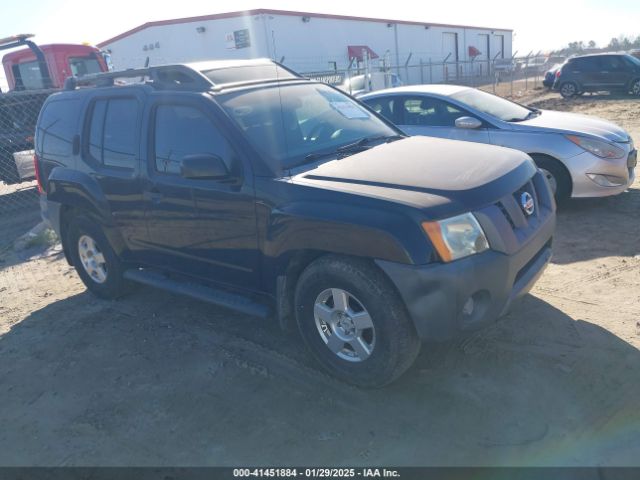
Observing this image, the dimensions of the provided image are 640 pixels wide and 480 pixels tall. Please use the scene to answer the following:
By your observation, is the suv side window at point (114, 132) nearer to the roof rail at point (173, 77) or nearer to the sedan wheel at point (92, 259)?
the roof rail at point (173, 77)

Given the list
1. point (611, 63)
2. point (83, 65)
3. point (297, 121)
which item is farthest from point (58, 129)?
point (611, 63)

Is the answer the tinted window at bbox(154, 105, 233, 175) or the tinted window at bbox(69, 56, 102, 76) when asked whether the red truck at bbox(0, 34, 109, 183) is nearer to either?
the tinted window at bbox(69, 56, 102, 76)

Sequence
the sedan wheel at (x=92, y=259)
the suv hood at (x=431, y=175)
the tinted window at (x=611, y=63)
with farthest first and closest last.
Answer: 1. the tinted window at (x=611, y=63)
2. the sedan wheel at (x=92, y=259)
3. the suv hood at (x=431, y=175)

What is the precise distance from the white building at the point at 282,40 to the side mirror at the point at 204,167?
2072 cm

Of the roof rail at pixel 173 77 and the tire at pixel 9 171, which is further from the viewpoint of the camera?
the tire at pixel 9 171

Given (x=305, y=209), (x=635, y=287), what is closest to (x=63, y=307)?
(x=305, y=209)

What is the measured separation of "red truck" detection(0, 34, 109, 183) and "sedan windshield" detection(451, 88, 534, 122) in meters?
8.05

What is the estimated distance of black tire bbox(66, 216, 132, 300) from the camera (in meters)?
4.92

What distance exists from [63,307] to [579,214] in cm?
577

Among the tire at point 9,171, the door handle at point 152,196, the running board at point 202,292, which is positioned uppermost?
the door handle at point 152,196

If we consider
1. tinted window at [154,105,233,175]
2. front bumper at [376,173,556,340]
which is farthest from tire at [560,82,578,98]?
tinted window at [154,105,233,175]

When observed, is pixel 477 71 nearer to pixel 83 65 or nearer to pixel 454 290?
pixel 83 65

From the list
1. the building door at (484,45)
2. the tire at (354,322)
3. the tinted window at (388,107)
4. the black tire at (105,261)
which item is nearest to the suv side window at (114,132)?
the black tire at (105,261)

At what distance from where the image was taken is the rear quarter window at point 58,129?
4945mm
